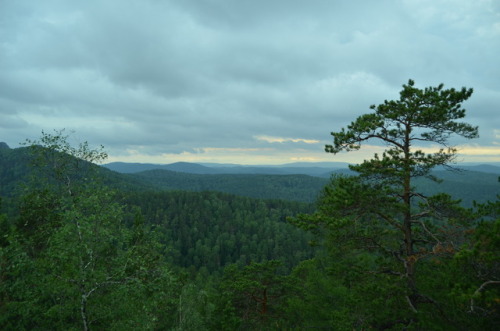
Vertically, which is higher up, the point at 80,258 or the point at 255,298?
the point at 80,258

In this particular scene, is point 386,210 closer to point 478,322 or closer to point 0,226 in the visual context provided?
point 478,322

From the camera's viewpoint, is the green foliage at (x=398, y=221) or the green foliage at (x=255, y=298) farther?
the green foliage at (x=255, y=298)

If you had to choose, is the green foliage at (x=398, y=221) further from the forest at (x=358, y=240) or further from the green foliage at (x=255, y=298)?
the green foliage at (x=255, y=298)

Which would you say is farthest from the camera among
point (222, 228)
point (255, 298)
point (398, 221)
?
point (222, 228)

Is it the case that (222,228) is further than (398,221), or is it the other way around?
(222,228)

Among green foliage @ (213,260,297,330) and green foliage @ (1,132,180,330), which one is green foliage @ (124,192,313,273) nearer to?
green foliage @ (213,260,297,330)

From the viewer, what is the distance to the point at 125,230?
13.1m

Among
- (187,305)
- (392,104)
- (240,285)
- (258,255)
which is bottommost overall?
(258,255)

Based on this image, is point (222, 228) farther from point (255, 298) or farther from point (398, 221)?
point (398, 221)

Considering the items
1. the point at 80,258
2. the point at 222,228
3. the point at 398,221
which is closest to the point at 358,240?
the point at 398,221

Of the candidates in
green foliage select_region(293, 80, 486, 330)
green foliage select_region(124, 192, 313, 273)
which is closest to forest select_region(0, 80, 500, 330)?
green foliage select_region(293, 80, 486, 330)

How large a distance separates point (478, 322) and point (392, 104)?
822 cm

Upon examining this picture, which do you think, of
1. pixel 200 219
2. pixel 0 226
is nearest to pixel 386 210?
pixel 0 226

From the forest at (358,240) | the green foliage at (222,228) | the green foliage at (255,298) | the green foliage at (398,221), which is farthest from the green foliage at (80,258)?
the green foliage at (222,228)
